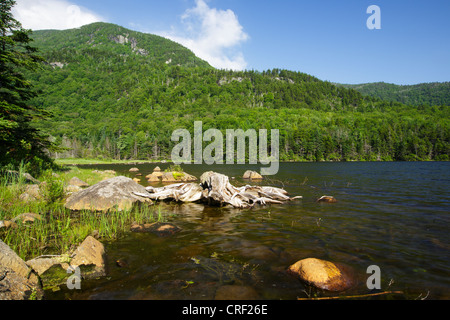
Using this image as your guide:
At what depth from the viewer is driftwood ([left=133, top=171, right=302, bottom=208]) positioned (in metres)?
12.6

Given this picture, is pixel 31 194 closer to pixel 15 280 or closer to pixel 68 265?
pixel 68 265

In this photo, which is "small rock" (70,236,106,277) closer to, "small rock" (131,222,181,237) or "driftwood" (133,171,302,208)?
"small rock" (131,222,181,237)

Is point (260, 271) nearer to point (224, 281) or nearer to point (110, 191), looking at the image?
point (224, 281)

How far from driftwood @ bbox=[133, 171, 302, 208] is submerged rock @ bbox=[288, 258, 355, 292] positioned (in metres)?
7.52

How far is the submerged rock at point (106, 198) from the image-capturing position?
10.7 meters

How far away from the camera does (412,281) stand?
15.5 feet

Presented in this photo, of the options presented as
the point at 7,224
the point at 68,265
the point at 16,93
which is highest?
the point at 16,93

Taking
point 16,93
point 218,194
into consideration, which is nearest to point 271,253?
point 218,194

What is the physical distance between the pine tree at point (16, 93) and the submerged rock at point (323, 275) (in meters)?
15.3

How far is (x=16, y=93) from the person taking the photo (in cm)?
1424

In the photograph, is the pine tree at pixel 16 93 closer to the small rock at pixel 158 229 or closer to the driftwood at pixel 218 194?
the driftwood at pixel 218 194

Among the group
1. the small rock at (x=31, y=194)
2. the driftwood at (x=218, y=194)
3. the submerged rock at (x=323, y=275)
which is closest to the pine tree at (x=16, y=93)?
the small rock at (x=31, y=194)

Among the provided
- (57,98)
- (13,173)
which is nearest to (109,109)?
(57,98)

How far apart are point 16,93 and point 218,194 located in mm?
14404
